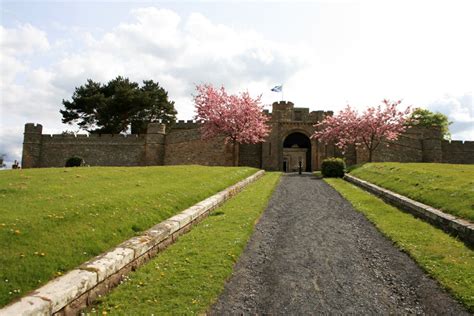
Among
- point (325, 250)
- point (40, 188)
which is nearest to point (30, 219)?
point (40, 188)

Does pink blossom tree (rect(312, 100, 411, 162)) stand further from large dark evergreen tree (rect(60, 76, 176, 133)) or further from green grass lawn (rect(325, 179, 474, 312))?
large dark evergreen tree (rect(60, 76, 176, 133))

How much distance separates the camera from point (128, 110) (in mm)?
49188

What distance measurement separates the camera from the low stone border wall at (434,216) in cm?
710

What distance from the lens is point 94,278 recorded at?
14.9 feet

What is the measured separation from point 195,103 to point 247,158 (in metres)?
8.69

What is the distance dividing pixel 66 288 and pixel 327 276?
13.2 ft

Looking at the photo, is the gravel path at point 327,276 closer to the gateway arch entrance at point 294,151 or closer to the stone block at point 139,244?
the stone block at point 139,244

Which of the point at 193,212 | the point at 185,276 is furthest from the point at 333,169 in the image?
the point at 185,276

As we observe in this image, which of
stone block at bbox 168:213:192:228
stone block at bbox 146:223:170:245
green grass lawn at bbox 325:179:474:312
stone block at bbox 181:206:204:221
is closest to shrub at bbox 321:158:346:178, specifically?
green grass lawn at bbox 325:179:474:312

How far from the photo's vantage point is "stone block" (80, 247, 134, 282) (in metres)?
4.70

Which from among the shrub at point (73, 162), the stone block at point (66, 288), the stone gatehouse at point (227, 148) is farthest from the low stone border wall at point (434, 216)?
the shrub at point (73, 162)

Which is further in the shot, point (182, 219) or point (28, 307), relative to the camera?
point (182, 219)

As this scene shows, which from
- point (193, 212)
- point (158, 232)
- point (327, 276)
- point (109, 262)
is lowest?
point (327, 276)

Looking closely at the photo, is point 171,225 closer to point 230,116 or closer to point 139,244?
point 139,244
